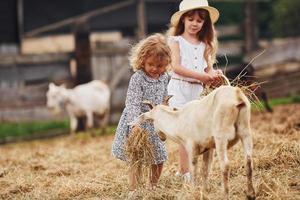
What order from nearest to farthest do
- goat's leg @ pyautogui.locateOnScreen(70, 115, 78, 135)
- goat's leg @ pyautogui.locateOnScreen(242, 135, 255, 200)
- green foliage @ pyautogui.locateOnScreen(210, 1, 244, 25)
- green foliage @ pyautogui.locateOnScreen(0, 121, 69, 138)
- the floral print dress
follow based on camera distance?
goat's leg @ pyautogui.locateOnScreen(242, 135, 255, 200) < the floral print dress < goat's leg @ pyautogui.locateOnScreen(70, 115, 78, 135) < green foliage @ pyautogui.locateOnScreen(0, 121, 69, 138) < green foliage @ pyautogui.locateOnScreen(210, 1, 244, 25)

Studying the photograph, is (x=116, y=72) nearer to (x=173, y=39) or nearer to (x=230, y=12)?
(x=230, y=12)

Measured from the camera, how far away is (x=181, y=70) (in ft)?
18.2

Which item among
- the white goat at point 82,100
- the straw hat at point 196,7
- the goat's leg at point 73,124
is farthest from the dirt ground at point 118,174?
the white goat at point 82,100

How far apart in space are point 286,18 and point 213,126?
14478mm

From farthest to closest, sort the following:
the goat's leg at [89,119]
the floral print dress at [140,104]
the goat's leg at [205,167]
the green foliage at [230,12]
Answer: the green foliage at [230,12] → the goat's leg at [89,119] → the floral print dress at [140,104] → the goat's leg at [205,167]

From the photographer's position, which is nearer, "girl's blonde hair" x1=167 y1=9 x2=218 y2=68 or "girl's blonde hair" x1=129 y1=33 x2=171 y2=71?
Result: "girl's blonde hair" x1=129 y1=33 x2=171 y2=71

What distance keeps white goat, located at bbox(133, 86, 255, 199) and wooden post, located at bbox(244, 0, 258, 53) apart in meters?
12.1

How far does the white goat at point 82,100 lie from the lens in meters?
12.6

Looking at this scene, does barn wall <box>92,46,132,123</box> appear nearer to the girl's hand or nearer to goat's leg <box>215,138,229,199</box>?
the girl's hand

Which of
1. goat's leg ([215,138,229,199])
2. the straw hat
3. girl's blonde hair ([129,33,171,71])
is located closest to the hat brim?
the straw hat

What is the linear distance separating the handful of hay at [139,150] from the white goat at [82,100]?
7.35 metres

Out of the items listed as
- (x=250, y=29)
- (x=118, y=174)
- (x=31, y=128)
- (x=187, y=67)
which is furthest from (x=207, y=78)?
(x=250, y=29)

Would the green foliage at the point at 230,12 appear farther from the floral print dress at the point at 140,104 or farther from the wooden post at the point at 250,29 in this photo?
the floral print dress at the point at 140,104

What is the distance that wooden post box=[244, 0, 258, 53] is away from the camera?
53.9 feet
